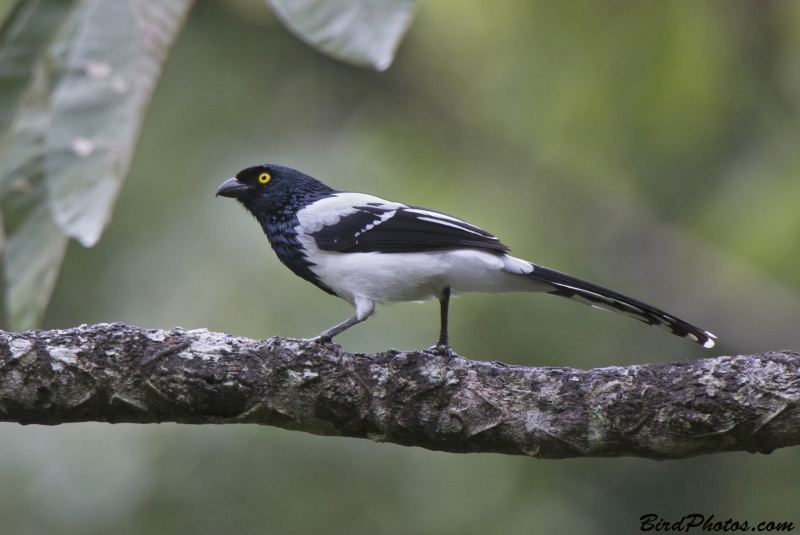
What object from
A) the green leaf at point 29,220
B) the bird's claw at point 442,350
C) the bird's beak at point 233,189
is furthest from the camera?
the bird's beak at point 233,189

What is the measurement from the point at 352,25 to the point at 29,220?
4.76ft

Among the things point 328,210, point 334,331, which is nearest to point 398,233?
point 328,210

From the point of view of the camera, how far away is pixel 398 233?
14.0 feet

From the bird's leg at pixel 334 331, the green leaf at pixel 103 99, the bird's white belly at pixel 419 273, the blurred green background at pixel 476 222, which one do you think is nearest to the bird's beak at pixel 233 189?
the bird's white belly at pixel 419 273

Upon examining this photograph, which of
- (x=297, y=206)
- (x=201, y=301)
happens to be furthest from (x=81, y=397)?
(x=201, y=301)

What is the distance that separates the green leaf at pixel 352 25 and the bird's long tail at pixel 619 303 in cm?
184

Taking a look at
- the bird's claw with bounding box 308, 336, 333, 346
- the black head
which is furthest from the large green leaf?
the black head

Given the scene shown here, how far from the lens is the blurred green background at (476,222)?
20.4 feet

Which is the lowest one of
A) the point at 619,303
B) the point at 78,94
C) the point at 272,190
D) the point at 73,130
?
the point at 272,190

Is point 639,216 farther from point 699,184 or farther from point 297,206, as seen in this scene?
point 297,206

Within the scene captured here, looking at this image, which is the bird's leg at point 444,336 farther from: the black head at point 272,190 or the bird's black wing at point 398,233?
the black head at point 272,190

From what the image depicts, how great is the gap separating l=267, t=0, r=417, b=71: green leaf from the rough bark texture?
131cm

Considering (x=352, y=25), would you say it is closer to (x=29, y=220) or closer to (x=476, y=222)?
(x=29, y=220)

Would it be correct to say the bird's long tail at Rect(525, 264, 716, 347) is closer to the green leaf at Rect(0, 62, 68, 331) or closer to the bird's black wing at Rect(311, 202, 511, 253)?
the bird's black wing at Rect(311, 202, 511, 253)
